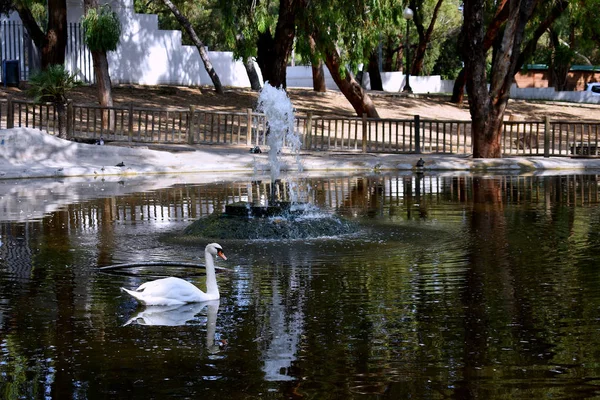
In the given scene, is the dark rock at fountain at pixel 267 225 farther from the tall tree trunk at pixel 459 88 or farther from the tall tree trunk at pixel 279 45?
the tall tree trunk at pixel 459 88

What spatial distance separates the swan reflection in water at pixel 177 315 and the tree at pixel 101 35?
2553 cm

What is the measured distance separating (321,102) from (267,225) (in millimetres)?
31575

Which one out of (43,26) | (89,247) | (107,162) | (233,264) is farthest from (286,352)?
(43,26)

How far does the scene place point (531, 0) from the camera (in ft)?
100

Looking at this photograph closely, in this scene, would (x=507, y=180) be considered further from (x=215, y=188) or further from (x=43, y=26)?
(x=43, y=26)

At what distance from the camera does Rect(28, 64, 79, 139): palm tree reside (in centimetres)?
3203

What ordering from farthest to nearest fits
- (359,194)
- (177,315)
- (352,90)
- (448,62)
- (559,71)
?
(448,62)
(559,71)
(352,90)
(359,194)
(177,315)

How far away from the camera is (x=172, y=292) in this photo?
11.2 metres

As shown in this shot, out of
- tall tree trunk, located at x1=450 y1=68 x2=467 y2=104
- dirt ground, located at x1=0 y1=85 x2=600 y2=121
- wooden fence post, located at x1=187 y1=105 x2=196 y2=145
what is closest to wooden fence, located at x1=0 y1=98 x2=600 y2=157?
wooden fence post, located at x1=187 y1=105 x2=196 y2=145

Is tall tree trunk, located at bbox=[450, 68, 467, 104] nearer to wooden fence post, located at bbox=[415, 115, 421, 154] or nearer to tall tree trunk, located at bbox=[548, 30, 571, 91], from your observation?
tall tree trunk, located at bbox=[548, 30, 571, 91]

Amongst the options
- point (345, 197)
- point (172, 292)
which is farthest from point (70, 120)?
point (172, 292)

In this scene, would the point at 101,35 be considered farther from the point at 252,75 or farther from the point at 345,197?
the point at 345,197

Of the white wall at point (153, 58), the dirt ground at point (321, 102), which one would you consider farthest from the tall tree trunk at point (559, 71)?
the white wall at point (153, 58)

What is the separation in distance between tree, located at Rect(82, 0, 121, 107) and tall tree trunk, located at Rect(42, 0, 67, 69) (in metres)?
1.55
